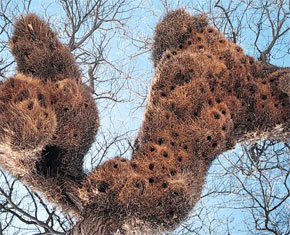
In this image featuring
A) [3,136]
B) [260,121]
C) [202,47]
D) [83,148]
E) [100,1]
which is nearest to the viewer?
[3,136]

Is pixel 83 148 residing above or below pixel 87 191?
above

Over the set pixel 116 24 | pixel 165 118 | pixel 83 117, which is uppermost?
pixel 116 24

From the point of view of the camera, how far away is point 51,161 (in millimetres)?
→ 4996

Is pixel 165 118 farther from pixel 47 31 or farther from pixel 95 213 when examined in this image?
pixel 47 31

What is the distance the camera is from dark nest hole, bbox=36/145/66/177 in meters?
4.90

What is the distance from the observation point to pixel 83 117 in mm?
4848

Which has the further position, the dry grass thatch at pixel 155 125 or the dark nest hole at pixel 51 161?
the dark nest hole at pixel 51 161

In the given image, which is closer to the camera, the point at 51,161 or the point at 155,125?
the point at 51,161

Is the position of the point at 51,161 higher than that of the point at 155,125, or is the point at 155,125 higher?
the point at 155,125

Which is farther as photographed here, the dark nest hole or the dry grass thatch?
the dark nest hole

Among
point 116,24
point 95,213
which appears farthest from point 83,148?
point 116,24

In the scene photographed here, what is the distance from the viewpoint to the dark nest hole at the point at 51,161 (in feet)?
16.1

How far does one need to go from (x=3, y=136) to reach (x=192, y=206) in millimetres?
2244

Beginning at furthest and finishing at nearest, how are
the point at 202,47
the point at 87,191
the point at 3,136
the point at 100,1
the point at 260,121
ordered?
the point at 100,1, the point at 202,47, the point at 260,121, the point at 87,191, the point at 3,136
